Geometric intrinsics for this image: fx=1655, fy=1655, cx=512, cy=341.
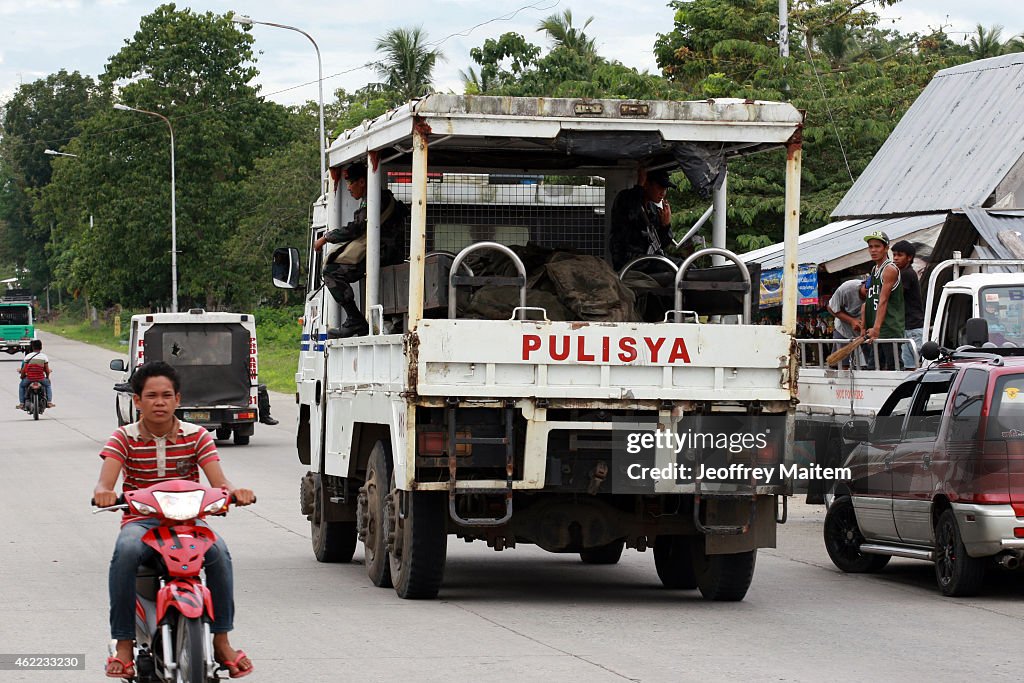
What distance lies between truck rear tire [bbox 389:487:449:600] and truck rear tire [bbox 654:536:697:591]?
1.74 meters

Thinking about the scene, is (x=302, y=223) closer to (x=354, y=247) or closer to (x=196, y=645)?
(x=354, y=247)

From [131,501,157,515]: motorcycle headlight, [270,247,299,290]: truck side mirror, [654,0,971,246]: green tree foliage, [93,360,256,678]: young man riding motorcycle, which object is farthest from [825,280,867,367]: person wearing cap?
[654,0,971,246]: green tree foliage

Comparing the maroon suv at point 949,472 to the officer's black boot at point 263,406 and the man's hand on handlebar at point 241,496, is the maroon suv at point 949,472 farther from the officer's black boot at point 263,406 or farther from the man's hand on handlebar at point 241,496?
the officer's black boot at point 263,406

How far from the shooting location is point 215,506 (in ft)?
21.8

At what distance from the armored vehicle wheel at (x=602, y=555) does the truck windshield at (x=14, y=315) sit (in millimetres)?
60402

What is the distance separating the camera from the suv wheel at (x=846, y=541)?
1276 cm

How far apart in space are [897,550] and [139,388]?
6.70m

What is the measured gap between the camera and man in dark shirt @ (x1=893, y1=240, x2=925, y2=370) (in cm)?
1462

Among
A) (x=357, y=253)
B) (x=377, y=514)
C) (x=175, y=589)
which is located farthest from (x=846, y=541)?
(x=175, y=589)

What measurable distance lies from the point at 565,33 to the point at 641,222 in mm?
34235

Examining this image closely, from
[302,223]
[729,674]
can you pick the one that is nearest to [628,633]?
[729,674]

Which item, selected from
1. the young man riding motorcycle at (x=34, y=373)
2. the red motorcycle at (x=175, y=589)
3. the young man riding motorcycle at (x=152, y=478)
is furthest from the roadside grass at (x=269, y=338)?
the red motorcycle at (x=175, y=589)

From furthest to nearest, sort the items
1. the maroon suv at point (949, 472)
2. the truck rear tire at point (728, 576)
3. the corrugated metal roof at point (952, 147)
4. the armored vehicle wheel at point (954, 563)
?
1. the corrugated metal roof at point (952, 147)
2. the armored vehicle wheel at point (954, 563)
3. the truck rear tire at point (728, 576)
4. the maroon suv at point (949, 472)

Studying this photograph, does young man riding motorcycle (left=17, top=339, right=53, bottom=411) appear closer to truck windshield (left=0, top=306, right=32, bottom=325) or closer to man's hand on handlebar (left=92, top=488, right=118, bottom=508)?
man's hand on handlebar (left=92, top=488, right=118, bottom=508)
